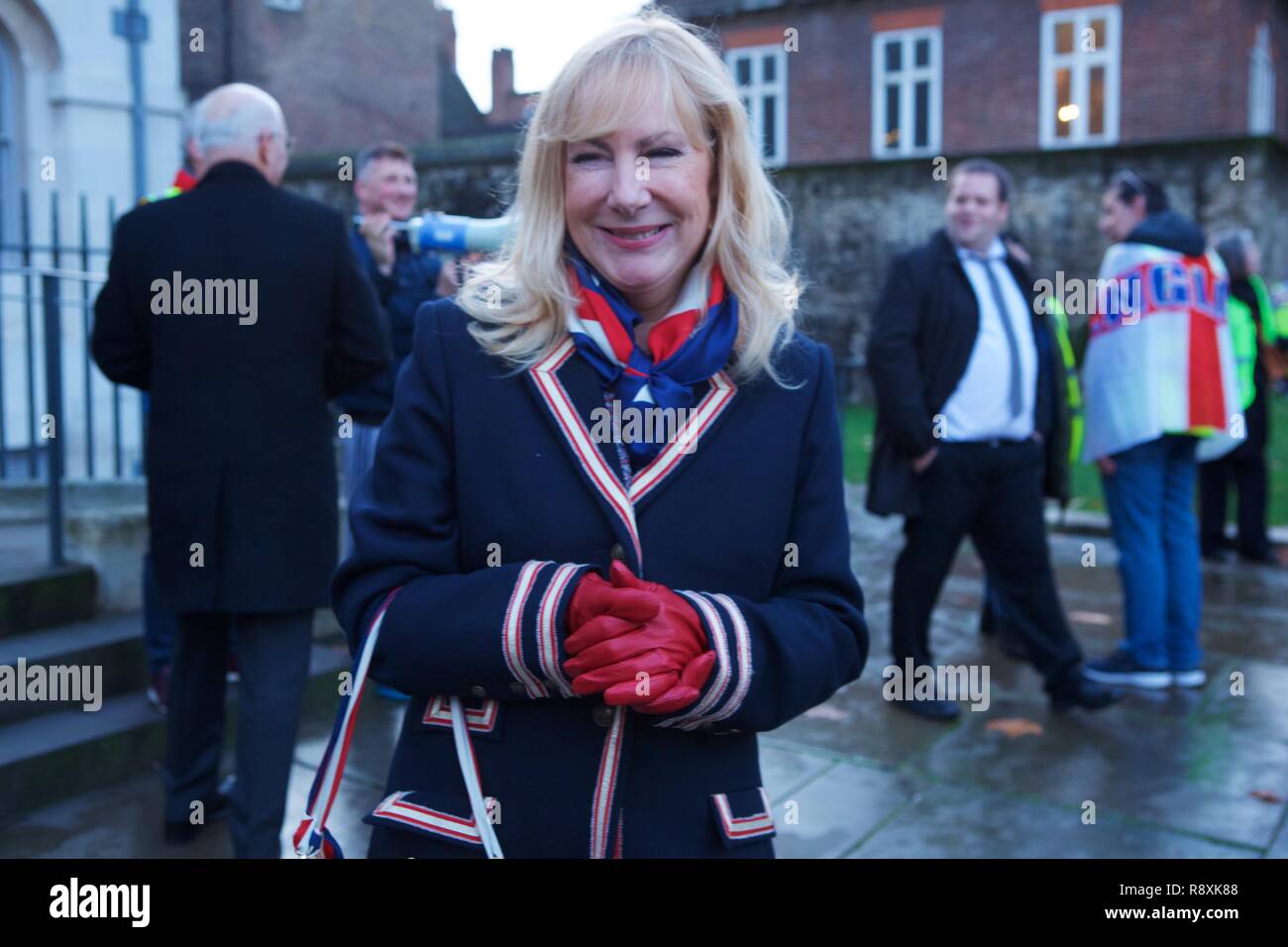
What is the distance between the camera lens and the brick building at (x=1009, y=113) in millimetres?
18750

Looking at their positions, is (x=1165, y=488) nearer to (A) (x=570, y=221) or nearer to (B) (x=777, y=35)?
(A) (x=570, y=221)

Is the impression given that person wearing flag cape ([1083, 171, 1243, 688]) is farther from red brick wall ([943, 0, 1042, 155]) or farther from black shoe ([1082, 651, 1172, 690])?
red brick wall ([943, 0, 1042, 155])

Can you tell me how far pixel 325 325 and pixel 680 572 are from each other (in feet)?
7.11

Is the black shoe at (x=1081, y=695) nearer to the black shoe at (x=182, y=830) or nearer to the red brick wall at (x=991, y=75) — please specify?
the black shoe at (x=182, y=830)

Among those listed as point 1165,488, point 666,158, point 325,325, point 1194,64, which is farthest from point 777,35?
point 666,158

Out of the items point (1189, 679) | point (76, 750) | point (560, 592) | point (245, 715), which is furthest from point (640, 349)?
point (1189, 679)

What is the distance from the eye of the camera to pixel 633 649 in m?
1.64

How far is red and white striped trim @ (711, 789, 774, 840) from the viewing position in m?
1.81

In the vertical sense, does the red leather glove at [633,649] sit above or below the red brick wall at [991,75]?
below

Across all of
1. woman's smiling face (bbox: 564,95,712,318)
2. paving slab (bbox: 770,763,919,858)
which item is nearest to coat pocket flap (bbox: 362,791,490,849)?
woman's smiling face (bbox: 564,95,712,318)

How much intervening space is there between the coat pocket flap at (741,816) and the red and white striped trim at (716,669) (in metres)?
0.15

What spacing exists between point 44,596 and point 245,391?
2012 mm

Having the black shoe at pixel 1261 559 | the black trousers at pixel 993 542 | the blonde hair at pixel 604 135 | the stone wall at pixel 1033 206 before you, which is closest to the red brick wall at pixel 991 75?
the stone wall at pixel 1033 206

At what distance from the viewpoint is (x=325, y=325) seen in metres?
3.66
